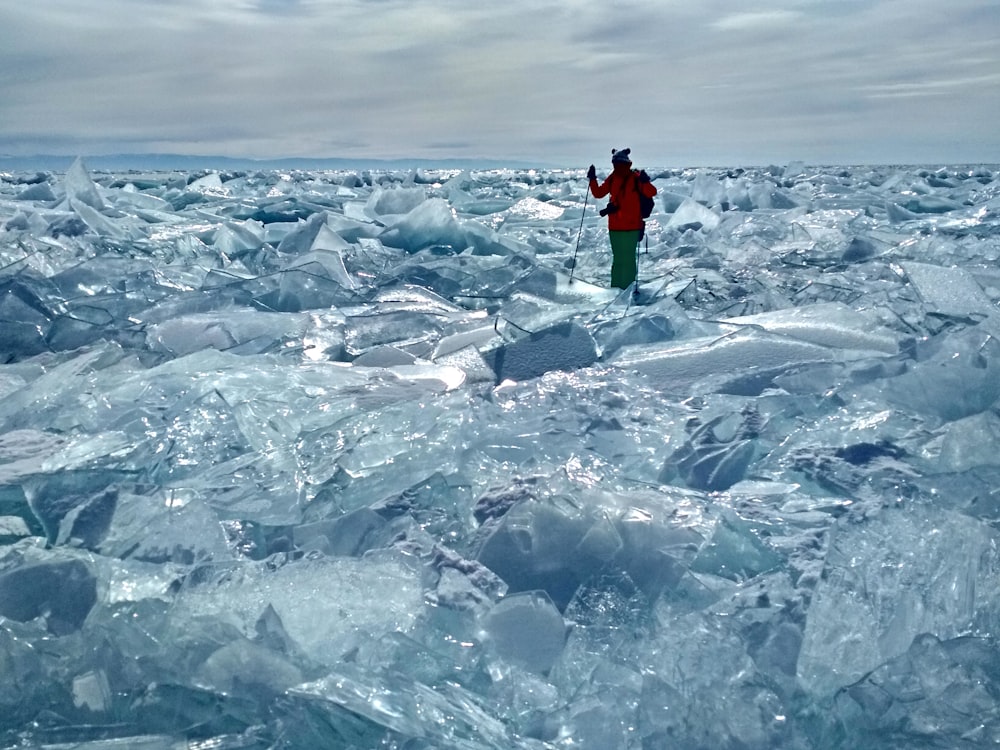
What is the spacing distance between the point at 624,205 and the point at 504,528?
13.2 ft

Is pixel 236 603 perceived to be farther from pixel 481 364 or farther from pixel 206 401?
pixel 481 364

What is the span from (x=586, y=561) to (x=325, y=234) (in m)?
5.79

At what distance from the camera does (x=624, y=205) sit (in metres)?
5.69

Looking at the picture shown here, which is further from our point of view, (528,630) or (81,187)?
(81,187)

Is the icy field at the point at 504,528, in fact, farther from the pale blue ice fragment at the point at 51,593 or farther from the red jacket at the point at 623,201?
the red jacket at the point at 623,201

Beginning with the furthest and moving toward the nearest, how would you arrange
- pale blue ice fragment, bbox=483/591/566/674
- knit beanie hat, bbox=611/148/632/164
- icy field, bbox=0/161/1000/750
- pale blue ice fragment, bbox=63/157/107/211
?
pale blue ice fragment, bbox=63/157/107/211 < knit beanie hat, bbox=611/148/632/164 < pale blue ice fragment, bbox=483/591/566/674 < icy field, bbox=0/161/1000/750

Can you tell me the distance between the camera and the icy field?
154cm

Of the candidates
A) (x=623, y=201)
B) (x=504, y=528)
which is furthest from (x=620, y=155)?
(x=504, y=528)

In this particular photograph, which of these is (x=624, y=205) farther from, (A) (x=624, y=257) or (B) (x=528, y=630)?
(B) (x=528, y=630)

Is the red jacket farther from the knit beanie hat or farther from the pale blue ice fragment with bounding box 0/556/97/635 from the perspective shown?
the pale blue ice fragment with bounding box 0/556/97/635

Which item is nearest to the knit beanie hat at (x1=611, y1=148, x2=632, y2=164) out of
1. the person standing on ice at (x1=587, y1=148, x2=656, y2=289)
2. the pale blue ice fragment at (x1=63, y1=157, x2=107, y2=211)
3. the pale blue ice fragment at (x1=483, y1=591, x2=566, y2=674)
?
the person standing on ice at (x1=587, y1=148, x2=656, y2=289)

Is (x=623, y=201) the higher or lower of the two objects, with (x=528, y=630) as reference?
higher

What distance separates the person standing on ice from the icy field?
142cm

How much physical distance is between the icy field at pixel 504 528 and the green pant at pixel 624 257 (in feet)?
4.69
